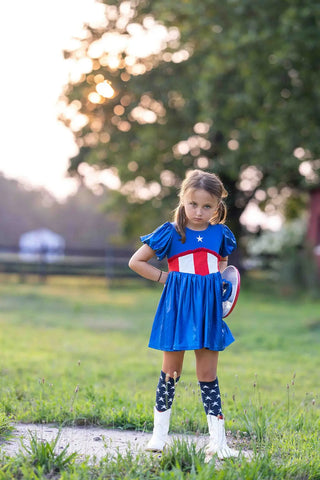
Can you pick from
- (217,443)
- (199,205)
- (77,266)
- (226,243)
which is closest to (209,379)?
(217,443)

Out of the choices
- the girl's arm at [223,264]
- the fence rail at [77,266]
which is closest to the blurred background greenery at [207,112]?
the fence rail at [77,266]

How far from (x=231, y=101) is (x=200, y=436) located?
1403cm

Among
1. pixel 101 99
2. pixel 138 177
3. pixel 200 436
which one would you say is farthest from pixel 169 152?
pixel 200 436

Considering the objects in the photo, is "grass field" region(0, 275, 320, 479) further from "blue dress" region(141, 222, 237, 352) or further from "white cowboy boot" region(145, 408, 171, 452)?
"blue dress" region(141, 222, 237, 352)

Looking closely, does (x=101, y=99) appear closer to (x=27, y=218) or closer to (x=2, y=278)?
(x=2, y=278)

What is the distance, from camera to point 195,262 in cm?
369

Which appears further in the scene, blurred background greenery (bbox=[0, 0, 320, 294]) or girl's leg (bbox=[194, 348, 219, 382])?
blurred background greenery (bbox=[0, 0, 320, 294])

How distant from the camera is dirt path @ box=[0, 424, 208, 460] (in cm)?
352

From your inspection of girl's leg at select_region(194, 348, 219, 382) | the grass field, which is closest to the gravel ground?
the grass field

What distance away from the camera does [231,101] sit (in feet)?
55.8

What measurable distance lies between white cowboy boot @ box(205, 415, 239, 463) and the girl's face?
1.15 metres

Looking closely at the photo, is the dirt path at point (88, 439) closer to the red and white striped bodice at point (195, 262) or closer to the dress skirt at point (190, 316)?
the dress skirt at point (190, 316)

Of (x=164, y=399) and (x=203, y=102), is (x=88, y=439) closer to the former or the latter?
(x=164, y=399)

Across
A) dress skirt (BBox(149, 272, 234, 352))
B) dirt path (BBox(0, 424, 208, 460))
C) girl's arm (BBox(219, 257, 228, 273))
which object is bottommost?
dirt path (BBox(0, 424, 208, 460))
